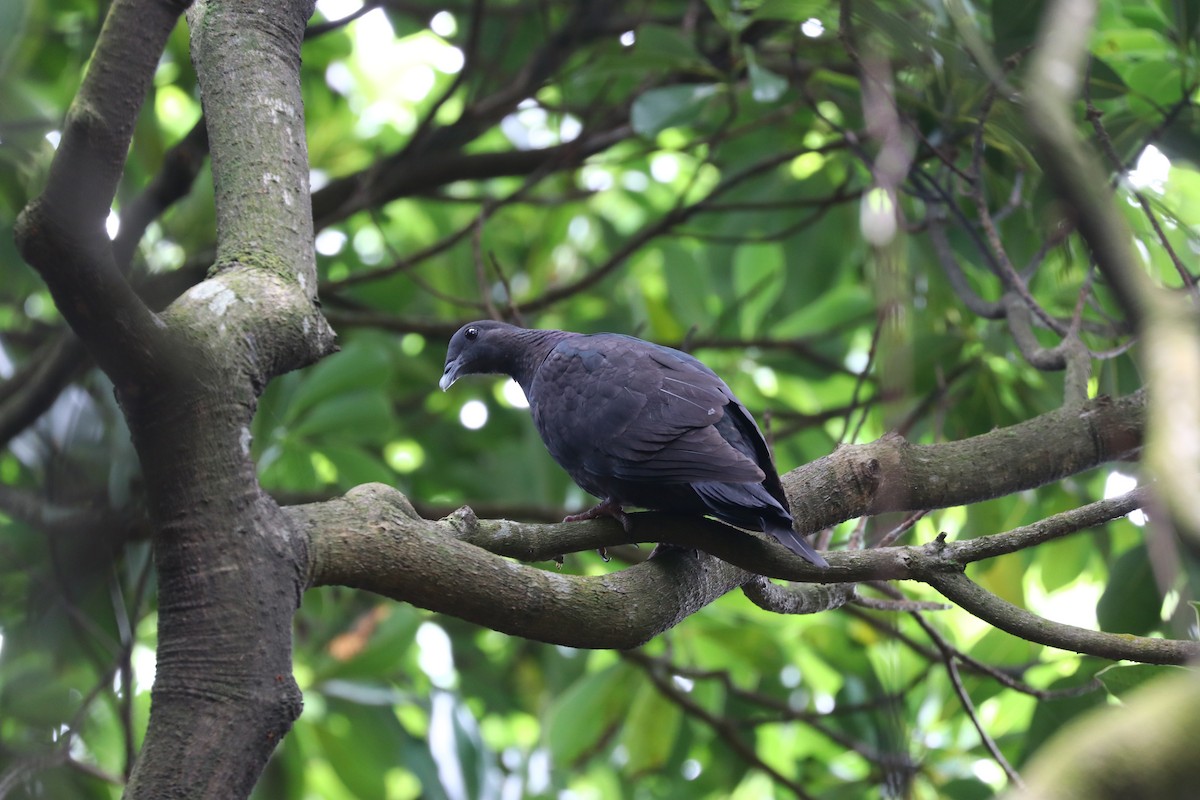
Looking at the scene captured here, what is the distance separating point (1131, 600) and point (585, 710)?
2095mm

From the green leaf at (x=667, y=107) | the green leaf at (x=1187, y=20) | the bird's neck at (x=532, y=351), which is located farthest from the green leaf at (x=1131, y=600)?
the green leaf at (x=667, y=107)

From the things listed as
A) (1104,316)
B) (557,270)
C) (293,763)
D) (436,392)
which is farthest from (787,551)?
(557,270)

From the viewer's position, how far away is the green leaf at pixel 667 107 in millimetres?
3541

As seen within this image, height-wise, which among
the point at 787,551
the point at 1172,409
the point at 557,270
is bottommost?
the point at 1172,409

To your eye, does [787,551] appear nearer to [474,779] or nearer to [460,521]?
[460,521]

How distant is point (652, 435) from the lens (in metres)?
2.28

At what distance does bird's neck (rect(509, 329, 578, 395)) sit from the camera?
2922mm

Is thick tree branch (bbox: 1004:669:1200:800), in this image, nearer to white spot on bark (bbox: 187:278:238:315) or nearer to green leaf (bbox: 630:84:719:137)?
white spot on bark (bbox: 187:278:238:315)

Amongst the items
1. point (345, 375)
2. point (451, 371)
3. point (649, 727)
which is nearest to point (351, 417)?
point (345, 375)

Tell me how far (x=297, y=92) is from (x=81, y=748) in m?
2.00

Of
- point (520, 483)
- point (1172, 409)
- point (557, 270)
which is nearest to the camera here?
point (1172, 409)

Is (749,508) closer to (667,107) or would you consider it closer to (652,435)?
(652,435)

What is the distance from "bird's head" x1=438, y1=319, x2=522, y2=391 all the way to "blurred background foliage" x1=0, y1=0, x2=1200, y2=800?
15 centimetres

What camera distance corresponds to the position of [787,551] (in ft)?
6.16
